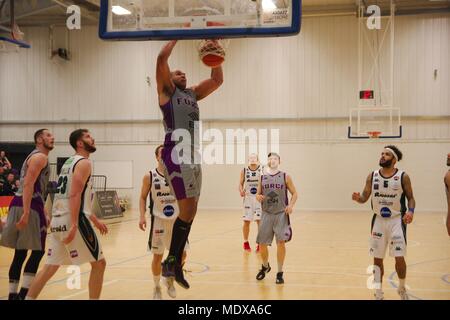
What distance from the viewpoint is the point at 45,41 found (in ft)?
84.5

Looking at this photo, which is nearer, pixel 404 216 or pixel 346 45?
pixel 404 216

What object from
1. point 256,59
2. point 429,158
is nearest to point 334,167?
point 429,158

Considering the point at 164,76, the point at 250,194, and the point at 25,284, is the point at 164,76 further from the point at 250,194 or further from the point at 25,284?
the point at 250,194

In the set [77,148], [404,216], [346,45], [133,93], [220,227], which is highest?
[346,45]

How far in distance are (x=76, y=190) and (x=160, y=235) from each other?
1.97 meters

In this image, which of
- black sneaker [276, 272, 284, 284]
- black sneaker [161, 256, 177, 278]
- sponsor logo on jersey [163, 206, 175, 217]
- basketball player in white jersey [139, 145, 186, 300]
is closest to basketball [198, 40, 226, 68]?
black sneaker [161, 256, 177, 278]

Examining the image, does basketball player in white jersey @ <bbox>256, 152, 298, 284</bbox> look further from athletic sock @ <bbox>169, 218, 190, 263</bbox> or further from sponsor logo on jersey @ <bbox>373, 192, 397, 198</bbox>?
athletic sock @ <bbox>169, 218, 190, 263</bbox>

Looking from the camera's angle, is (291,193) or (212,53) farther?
(291,193)

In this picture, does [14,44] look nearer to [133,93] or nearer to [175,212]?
[175,212]

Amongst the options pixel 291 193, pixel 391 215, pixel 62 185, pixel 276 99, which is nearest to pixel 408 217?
pixel 391 215

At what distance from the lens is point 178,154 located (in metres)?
5.01

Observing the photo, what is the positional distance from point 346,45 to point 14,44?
13792mm

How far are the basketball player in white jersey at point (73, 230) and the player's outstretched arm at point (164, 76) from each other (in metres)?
1.50
